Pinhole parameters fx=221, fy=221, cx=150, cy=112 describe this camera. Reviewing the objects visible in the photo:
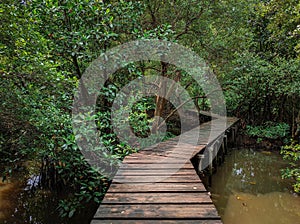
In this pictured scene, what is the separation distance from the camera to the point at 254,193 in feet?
17.3

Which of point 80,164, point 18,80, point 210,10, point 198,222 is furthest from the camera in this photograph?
point 210,10

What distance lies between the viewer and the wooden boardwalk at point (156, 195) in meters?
2.12

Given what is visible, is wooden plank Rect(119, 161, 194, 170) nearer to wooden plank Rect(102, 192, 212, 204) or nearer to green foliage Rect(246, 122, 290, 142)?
wooden plank Rect(102, 192, 212, 204)

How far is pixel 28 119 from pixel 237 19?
638cm

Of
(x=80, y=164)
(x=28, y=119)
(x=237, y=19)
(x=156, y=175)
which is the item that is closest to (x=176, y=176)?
(x=156, y=175)

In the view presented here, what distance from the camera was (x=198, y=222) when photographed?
80.2 inches

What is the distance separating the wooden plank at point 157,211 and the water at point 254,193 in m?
2.28

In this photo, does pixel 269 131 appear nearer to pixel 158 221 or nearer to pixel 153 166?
pixel 153 166

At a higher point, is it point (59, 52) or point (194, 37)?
point (194, 37)

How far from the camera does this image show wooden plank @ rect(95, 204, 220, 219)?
2.13 meters

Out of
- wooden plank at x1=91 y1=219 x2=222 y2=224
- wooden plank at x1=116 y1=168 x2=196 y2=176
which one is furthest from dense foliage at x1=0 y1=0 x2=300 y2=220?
wooden plank at x1=91 y1=219 x2=222 y2=224

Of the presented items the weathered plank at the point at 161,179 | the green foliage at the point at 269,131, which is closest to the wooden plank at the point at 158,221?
the weathered plank at the point at 161,179

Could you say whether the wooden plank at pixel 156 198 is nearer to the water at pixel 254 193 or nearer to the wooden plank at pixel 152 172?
the wooden plank at pixel 152 172

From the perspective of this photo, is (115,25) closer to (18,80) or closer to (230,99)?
(18,80)
